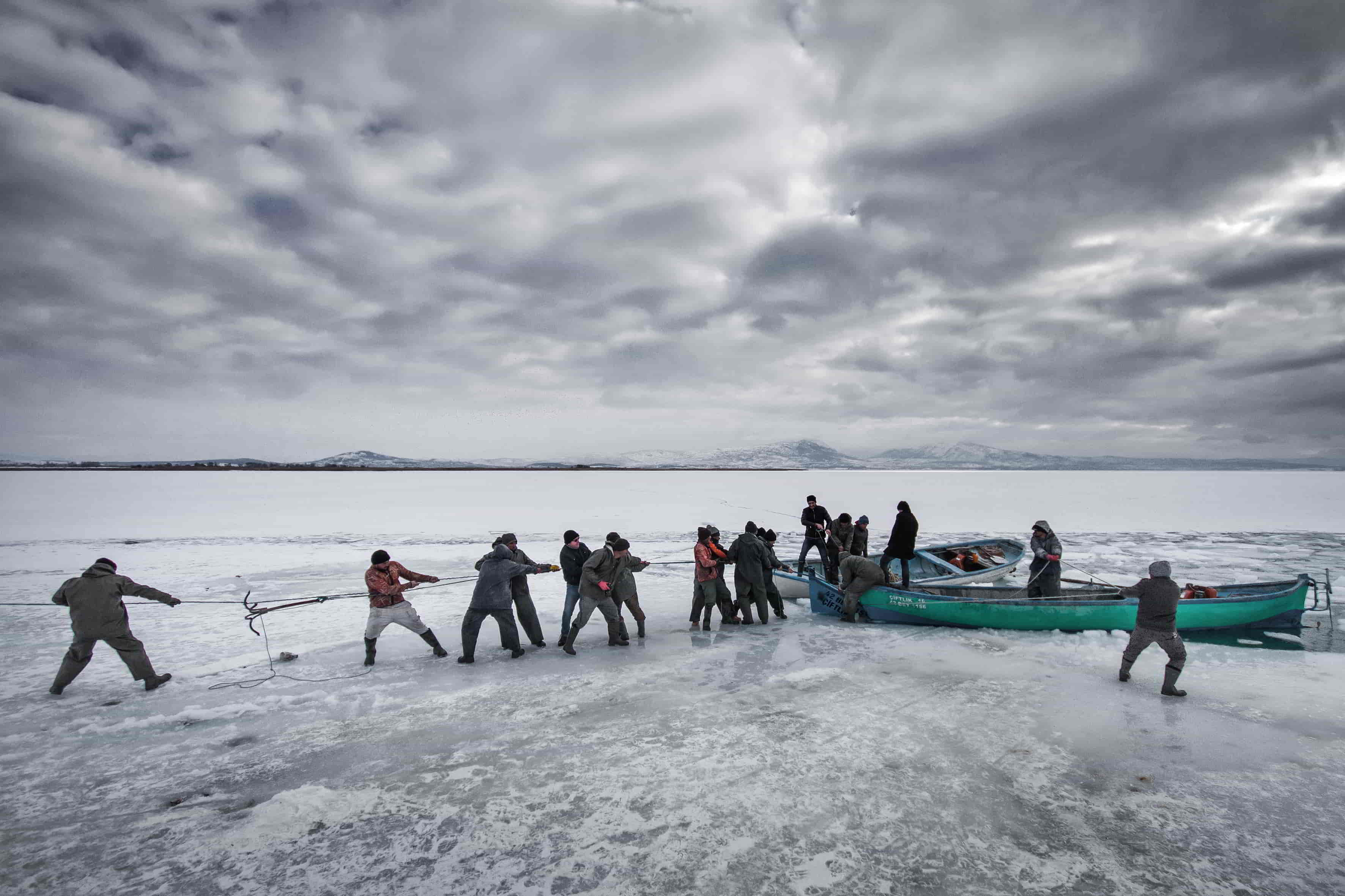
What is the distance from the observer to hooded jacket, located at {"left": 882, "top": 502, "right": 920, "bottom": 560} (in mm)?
11133

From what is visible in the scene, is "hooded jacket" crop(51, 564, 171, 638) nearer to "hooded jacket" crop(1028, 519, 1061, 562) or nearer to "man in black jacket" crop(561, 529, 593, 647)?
"man in black jacket" crop(561, 529, 593, 647)

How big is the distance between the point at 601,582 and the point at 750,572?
2824mm

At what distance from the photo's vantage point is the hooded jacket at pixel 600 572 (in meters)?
8.26

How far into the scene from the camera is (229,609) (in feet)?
37.7

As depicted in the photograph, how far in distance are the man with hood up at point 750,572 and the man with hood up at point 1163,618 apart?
16.0 ft

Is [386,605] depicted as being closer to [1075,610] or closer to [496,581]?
[496,581]

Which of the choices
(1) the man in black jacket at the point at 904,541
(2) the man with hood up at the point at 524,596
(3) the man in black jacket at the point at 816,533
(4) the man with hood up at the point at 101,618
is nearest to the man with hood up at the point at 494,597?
(2) the man with hood up at the point at 524,596

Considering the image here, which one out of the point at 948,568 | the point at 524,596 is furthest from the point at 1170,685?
the point at 524,596

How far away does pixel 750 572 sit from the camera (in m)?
9.88

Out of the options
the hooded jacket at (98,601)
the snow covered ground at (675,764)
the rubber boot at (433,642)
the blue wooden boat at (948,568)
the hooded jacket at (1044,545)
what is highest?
the hooded jacket at (1044,545)

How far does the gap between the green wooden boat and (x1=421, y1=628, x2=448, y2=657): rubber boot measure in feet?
21.6

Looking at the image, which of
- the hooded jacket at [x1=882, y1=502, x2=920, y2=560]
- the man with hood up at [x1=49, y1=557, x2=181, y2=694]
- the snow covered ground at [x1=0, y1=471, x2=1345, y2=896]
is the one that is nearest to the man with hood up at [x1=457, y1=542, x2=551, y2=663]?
the snow covered ground at [x1=0, y1=471, x2=1345, y2=896]

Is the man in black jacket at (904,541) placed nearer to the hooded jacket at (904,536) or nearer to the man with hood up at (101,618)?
the hooded jacket at (904,536)

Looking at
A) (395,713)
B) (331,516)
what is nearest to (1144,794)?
(395,713)
